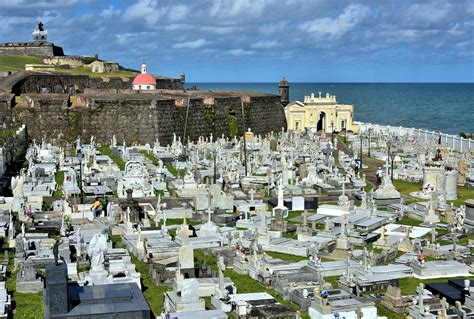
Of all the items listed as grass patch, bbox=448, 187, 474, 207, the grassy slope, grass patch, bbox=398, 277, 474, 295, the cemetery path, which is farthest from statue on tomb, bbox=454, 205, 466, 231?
the grassy slope

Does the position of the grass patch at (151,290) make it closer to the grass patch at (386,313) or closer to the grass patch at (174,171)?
the grass patch at (386,313)

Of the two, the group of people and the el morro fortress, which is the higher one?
the el morro fortress

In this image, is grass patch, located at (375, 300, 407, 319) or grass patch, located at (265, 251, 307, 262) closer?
grass patch, located at (375, 300, 407, 319)

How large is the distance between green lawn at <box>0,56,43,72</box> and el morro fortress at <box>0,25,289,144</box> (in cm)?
1579

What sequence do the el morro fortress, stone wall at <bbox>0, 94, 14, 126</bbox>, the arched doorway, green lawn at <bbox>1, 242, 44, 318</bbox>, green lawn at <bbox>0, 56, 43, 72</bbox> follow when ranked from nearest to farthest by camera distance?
green lawn at <bbox>1, 242, 44, 318</bbox> → stone wall at <bbox>0, 94, 14, 126</bbox> → the el morro fortress → the arched doorway → green lawn at <bbox>0, 56, 43, 72</bbox>

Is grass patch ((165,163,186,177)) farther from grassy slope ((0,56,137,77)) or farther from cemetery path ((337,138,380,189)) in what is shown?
grassy slope ((0,56,137,77))

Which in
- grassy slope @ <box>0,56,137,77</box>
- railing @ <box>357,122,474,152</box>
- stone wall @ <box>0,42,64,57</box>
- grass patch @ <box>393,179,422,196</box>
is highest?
stone wall @ <box>0,42,64,57</box>

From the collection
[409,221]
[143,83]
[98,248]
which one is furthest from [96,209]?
[143,83]

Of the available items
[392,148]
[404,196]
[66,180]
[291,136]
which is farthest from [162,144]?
[404,196]

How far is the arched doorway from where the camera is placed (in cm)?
5531

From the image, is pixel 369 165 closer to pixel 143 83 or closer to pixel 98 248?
pixel 98 248

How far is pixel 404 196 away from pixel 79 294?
692 inches

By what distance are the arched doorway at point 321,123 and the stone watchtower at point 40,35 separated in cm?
3997

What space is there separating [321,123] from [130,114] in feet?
52.0
